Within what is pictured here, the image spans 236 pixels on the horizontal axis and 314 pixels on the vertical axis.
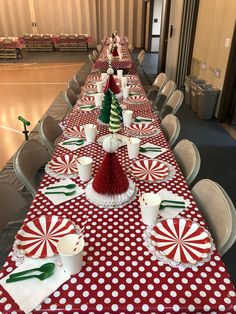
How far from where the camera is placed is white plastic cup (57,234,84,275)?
0.89 metres

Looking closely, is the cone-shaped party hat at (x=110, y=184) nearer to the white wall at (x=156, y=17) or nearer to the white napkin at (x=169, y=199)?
the white napkin at (x=169, y=199)

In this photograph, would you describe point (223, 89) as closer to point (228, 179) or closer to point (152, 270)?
point (228, 179)

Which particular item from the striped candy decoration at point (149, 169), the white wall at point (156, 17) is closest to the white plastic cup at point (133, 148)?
the striped candy decoration at point (149, 169)

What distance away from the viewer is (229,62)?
3.71 m

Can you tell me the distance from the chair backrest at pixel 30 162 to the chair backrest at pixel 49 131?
0.22 metres

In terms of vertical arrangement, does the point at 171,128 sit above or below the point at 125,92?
below

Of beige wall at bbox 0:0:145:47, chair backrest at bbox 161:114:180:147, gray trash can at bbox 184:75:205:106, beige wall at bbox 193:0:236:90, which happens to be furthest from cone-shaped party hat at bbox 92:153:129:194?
beige wall at bbox 0:0:145:47

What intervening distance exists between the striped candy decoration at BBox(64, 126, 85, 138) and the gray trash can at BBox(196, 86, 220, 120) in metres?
2.68

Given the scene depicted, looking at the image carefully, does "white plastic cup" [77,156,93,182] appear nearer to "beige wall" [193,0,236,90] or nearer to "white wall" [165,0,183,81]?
"beige wall" [193,0,236,90]

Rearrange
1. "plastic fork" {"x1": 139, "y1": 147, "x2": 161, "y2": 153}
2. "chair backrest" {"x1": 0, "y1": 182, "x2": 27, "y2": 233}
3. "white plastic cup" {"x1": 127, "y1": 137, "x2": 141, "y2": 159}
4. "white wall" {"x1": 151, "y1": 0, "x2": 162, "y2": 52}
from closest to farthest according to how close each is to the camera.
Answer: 1. "chair backrest" {"x1": 0, "y1": 182, "x2": 27, "y2": 233}
2. "white plastic cup" {"x1": 127, "y1": 137, "x2": 141, "y2": 159}
3. "plastic fork" {"x1": 139, "y1": 147, "x2": 161, "y2": 153}
4. "white wall" {"x1": 151, "y1": 0, "x2": 162, "y2": 52}

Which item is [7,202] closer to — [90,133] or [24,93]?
[90,133]

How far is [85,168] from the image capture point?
1.40 meters

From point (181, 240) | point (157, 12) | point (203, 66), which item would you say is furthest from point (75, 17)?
point (181, 240)

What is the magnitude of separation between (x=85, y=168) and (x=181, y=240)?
610mm
